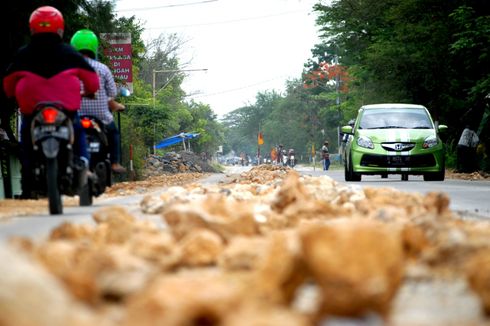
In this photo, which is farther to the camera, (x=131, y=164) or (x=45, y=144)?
(x=131, y=164)

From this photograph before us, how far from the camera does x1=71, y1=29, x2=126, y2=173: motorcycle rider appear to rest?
39.7 feet

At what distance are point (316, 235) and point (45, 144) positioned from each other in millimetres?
6190

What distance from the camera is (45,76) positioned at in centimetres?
1009

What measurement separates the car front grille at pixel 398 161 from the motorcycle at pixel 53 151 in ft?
45.9

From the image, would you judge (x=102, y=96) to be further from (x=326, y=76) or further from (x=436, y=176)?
(x=326, y=76)

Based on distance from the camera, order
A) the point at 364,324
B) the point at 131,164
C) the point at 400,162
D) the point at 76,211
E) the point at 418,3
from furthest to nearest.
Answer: the point at 418,3 < the point at 131,164 < the point at 400,162 < the point at 76,211 < the point at 364,324

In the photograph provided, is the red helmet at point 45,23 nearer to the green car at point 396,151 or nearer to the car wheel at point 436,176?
the green car at point 396,151

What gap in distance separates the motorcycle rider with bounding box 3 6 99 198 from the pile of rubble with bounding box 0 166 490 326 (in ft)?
12.1

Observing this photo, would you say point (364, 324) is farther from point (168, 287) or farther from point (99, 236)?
point (99, 236)

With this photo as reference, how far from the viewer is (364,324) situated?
330cm

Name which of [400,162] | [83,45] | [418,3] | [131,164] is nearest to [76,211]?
[83,45]

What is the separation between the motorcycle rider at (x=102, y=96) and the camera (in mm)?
12086

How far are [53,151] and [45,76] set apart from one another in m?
0.92

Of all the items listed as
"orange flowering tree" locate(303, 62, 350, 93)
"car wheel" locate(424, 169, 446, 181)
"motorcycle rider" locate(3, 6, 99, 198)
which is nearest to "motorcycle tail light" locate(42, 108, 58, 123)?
"motorcycle rider" locate(3, 6, 99, 198)
